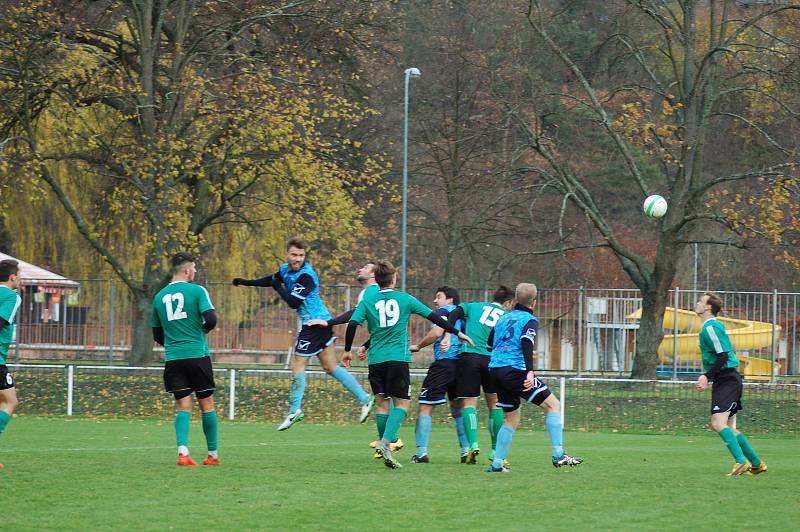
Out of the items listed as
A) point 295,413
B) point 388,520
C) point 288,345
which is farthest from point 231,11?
point 388,520

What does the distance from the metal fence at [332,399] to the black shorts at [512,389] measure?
876 centimetres

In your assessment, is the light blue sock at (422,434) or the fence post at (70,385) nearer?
the light blue sock at (422,434)

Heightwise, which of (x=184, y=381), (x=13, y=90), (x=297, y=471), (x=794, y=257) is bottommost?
(x=297, y=471)

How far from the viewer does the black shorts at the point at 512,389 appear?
39.1 feet

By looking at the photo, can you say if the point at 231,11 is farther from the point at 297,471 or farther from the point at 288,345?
the point at 297,471

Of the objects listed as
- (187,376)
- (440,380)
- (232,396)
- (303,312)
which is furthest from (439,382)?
(232,396)

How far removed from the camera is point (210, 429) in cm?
1212

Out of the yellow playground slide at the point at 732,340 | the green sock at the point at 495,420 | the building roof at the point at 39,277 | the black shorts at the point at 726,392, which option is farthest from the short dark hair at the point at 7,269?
the building roof at the point at 39,277

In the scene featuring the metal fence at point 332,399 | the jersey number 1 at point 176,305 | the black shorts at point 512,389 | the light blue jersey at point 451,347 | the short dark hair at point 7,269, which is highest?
the short dark hair at point 7,269

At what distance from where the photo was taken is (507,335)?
12109mm

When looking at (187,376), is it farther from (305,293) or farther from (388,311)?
(305,293)

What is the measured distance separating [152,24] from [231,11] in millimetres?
2331

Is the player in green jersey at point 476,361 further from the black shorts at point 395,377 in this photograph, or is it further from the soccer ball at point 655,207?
the soccer ball at point 655,207

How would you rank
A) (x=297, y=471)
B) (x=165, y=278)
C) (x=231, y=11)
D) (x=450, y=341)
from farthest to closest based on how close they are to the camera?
(x=231, y=11) → (x=165, y=278) → (x=450, y=341) → (x=297, y=471)
